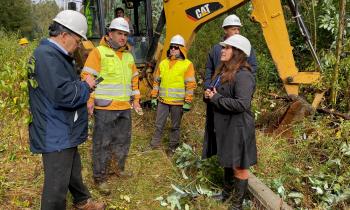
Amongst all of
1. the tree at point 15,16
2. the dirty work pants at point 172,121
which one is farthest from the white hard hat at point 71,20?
the tree at point 15,16

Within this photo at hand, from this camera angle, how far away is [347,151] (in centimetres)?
459

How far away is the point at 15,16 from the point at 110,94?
114 ft

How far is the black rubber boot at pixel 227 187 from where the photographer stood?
4.23 m

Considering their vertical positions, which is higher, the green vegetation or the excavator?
the excavator

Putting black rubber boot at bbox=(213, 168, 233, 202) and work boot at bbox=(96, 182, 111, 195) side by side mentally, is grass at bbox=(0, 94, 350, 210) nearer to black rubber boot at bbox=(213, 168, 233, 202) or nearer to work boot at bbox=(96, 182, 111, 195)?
work boot at bbox=(96, 182, 111, 195)

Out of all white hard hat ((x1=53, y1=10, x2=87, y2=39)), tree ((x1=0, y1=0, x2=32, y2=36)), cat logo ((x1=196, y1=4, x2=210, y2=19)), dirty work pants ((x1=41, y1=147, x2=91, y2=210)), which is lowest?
dirty work pants ((x1=41, y1=147, x2=91, y2=210))

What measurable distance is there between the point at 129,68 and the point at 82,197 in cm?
159

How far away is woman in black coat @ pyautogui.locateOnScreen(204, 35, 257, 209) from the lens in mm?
3648

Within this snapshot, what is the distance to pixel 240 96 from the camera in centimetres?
362

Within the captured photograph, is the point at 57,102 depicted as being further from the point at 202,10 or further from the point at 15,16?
the point at 15,16

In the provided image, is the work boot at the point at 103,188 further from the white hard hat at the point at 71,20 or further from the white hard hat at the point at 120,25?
the white hard hat at the point at 71,20

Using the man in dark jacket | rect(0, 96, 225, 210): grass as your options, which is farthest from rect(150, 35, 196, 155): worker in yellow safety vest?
the man in dark jacket

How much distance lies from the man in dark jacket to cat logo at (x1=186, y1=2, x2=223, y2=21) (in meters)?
3.04

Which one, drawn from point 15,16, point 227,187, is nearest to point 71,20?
point 227,187
